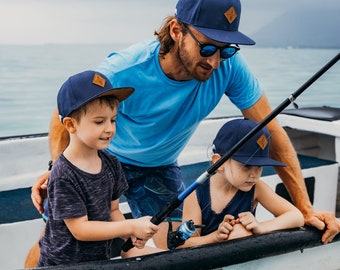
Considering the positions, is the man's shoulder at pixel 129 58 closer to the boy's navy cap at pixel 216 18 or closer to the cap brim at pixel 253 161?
the boy's navy cap at pixel 216 18

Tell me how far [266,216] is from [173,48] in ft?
5.03

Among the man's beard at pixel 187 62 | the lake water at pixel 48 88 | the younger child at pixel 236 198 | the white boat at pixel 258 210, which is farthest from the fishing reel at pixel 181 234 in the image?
the lake water at pixel 48 88

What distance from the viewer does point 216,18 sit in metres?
2.15

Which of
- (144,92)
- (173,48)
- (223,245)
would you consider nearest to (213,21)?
(173,48)

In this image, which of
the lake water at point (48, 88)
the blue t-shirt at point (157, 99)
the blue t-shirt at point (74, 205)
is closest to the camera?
the blue t-shirt at point (74, 205)

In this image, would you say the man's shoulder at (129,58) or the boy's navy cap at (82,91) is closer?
the boy's navy cap at (82,91)

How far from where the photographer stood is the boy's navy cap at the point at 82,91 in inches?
69.2

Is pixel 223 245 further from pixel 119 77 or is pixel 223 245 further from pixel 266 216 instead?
pixel 266 216

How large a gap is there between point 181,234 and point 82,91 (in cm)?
53

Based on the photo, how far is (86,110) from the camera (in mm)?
1776

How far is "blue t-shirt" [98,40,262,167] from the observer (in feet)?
7.52

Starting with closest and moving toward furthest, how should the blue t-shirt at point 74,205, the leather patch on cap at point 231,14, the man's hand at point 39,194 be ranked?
the blue t-shirt at point 74,205
the man's hand at point 39,194
the leather patch on cap at point 231,14

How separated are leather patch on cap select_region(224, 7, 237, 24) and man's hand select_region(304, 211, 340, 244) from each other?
775 mm

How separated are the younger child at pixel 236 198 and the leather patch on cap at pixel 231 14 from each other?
369mm
